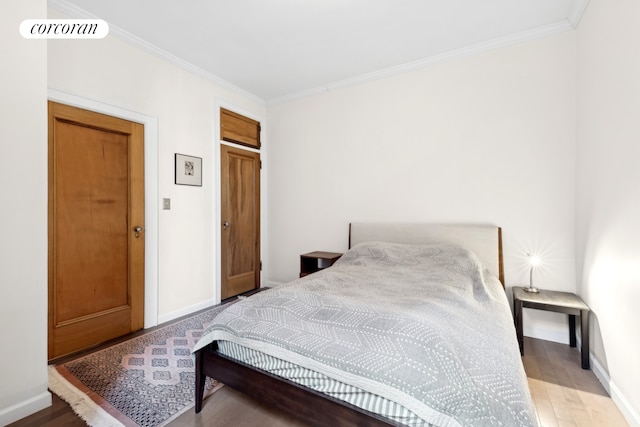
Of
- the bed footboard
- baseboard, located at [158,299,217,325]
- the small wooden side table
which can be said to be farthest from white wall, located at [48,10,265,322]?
the small wooden side table

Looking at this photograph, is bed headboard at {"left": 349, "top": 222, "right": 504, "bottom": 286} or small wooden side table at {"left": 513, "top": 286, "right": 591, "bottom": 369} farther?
bed headboard at {"left": 349, "top": 222, "right": 504, "bottom": 286}

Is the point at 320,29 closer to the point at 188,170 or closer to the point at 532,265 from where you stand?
the point at 188,170

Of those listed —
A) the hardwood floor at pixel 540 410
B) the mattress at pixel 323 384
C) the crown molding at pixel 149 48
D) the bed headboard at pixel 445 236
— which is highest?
the crown molding at pixel 149 48

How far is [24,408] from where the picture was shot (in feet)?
5.17

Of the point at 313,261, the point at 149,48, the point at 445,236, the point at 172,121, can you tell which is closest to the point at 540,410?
the point at 445,236

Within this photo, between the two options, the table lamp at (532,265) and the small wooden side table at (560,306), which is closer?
the small wooden side table at (560,306)

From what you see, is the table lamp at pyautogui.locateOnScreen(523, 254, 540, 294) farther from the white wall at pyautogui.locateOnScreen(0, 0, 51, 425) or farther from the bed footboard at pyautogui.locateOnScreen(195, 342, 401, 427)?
the white wall at pyautogui.locateOnScreen(0, 0, 51, 425)

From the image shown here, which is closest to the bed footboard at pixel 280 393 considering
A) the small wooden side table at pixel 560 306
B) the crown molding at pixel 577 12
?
the small wooden side table at pixel 560 306

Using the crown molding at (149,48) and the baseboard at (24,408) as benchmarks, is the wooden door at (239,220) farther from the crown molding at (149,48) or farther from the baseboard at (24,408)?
the baseboard at (24,408)

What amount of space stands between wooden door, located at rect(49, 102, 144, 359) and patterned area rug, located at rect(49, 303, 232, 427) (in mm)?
299

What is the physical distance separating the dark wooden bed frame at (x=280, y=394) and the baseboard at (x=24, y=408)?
0.91 metres

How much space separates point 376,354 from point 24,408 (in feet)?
6.54

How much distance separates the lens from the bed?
0.99 m

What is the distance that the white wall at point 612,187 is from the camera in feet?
5.02
